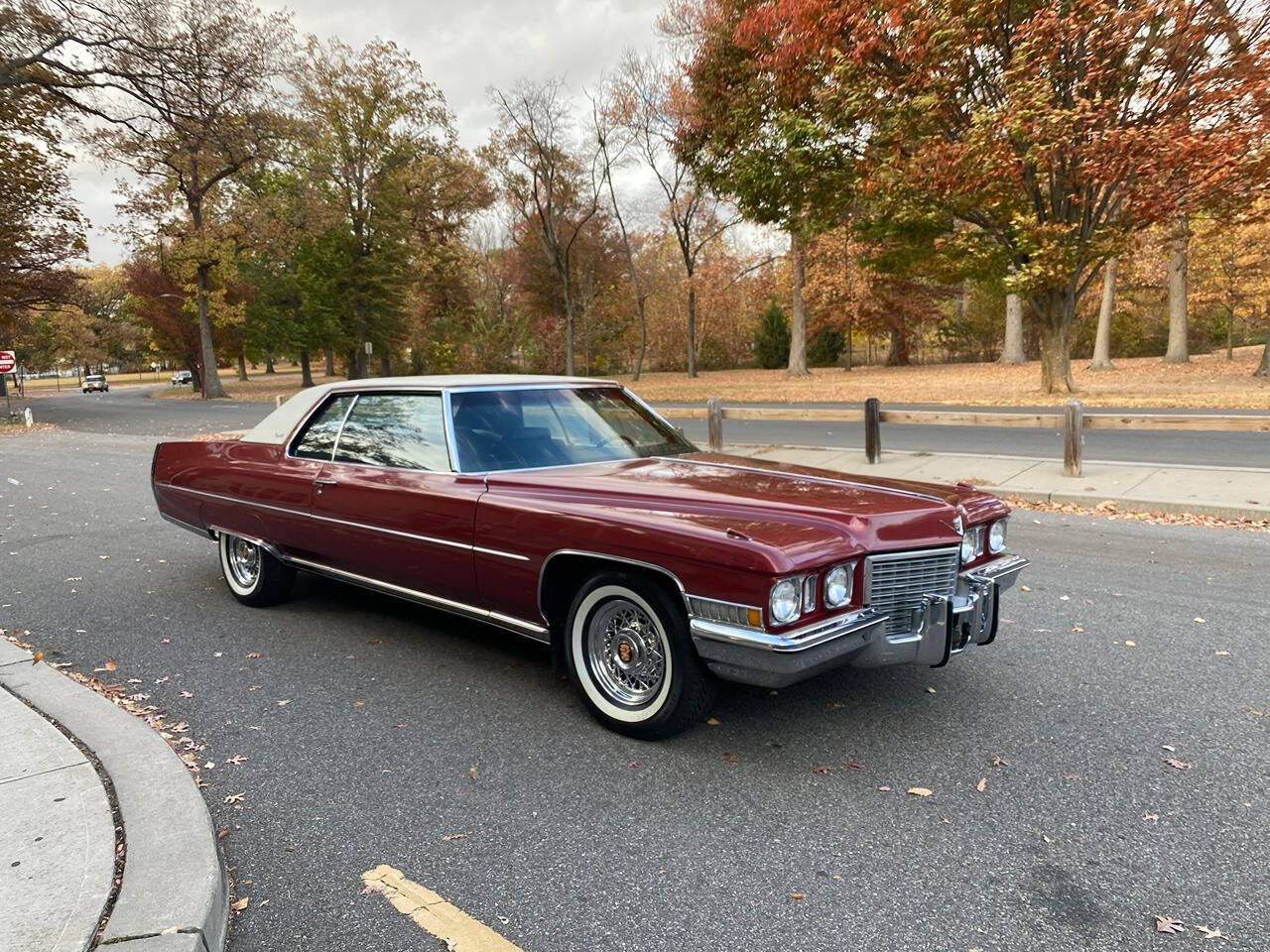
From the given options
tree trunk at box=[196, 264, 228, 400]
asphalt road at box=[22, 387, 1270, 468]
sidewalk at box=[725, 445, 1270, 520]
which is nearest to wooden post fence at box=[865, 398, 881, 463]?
sidewalk at box=[725, 445, 1270, 520]

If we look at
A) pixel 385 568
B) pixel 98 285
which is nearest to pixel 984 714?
pixel 385 568

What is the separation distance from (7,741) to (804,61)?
17853mm

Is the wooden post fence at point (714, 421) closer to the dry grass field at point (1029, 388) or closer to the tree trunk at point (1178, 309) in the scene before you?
the dry grass field at point (1029, 388)

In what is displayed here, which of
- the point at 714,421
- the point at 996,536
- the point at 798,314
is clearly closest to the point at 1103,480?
the point at 714,421

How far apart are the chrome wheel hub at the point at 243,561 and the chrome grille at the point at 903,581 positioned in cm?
410

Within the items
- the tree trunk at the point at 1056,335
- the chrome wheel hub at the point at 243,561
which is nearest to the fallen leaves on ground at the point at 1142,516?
the chrome wheel hub at the point at 243,561

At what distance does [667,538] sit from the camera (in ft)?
10.3

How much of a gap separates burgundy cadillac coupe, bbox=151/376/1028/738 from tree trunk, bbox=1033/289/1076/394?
17556 mm

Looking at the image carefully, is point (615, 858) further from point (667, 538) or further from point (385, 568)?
point (385, 568)

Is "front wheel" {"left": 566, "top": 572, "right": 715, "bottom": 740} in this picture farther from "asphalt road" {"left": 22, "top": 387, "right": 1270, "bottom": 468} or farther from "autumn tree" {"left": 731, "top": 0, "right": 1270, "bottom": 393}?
"autumn tree" {"left": 731, "top": 0, "right": 1270, "bottom": 393}

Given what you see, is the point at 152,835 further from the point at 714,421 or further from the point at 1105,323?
the point at 1105,323

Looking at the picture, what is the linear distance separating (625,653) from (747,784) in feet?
2.44

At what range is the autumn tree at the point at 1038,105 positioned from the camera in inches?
546

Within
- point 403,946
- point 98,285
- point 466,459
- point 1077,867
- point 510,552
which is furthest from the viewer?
point 98,285
